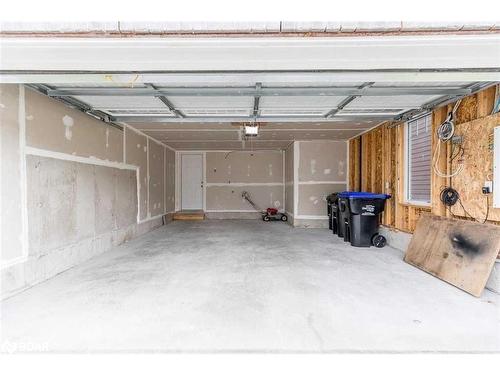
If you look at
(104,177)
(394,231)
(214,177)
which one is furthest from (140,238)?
(394,231)

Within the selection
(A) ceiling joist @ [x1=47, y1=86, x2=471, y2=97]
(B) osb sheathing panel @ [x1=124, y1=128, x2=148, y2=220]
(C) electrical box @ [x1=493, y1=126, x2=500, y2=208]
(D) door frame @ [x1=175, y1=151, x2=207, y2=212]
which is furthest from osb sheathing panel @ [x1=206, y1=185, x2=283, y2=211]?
(C) electrical box @ [x1=493, y1=126, x2=500, y2=208]

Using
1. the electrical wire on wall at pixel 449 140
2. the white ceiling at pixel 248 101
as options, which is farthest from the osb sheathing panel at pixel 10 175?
the electrical wire on wall at pixel 449 140

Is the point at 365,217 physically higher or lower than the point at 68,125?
lower

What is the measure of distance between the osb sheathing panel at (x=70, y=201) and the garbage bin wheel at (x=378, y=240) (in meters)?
4.70

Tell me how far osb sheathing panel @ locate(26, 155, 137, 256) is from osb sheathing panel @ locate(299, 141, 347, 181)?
14.7ft

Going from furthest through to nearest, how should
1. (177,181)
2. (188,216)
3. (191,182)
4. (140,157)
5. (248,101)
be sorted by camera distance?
(191,182)
(177,181)
(188,216)
(140,157)
(248,101)

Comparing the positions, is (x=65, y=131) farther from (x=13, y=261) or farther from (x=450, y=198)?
(x=450, y=198)

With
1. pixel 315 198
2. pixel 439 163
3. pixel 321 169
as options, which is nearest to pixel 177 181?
pixel 315 198

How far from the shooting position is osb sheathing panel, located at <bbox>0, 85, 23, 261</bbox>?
252 cm

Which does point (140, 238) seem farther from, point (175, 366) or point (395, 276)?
point (395, 276)

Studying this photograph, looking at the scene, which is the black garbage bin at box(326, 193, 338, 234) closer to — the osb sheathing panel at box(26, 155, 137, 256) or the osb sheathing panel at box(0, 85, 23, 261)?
the osb sheathing panel at box(26, 155, 137, 256)

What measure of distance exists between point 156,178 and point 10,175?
14.0ft

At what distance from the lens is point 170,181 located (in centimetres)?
823

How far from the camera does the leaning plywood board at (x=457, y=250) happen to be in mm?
2619
